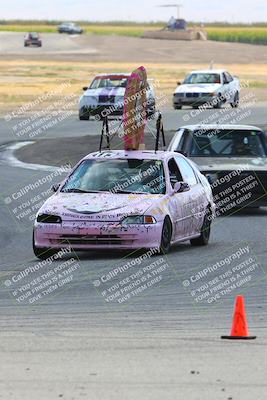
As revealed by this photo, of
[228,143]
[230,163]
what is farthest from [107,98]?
[230,163]

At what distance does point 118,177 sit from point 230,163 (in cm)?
557

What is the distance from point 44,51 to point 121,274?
120 m

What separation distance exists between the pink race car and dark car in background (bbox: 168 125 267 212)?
367cm

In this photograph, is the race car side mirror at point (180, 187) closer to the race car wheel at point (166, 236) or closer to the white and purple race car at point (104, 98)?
the race car wheel at point (166, 236)

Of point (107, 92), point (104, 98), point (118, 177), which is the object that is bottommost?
point (104, 98)

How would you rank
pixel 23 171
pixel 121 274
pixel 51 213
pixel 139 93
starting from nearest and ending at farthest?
1. pixel 121 274
2. pixel 51 213
3. pixel 139 93
4. pixel 23 171

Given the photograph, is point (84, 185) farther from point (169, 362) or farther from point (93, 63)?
point (93, 63)

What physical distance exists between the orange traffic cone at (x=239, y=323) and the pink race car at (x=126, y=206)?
5.71 metres

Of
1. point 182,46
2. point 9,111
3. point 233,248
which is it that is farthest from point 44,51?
point 233,248

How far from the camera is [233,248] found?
16.4 m

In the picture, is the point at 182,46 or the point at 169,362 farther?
the point at 182,46

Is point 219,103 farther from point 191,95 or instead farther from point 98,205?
point 98,205

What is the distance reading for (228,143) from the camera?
72.5ft

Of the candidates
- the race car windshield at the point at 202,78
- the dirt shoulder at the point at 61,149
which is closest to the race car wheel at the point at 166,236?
the dirt shoulder at the point at 61,149
